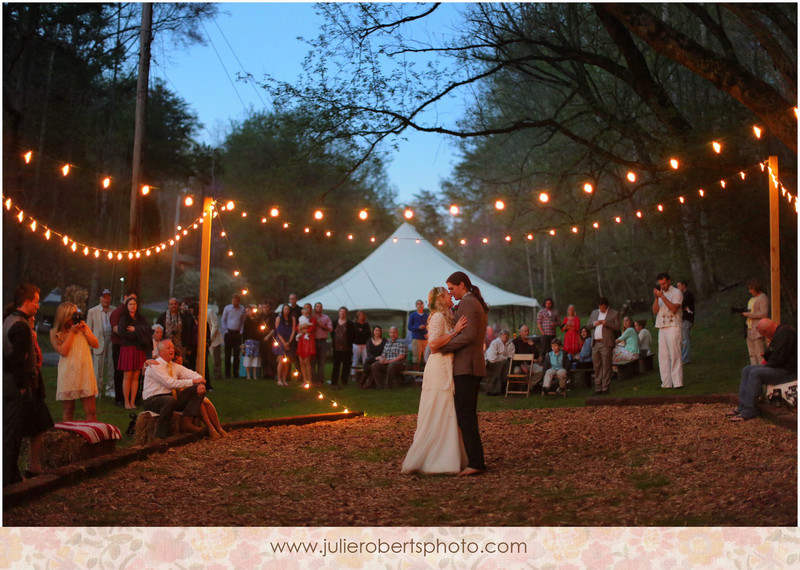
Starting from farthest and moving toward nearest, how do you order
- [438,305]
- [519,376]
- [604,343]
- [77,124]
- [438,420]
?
[77,124], [519,376], [604,343], [438,305], [438,420]

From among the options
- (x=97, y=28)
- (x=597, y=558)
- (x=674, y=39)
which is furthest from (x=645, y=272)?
(x=597, y=558)

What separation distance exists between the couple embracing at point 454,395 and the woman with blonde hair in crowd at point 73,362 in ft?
10.4

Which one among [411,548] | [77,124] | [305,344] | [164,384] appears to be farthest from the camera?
[77,124]

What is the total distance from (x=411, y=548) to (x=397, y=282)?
530 inches

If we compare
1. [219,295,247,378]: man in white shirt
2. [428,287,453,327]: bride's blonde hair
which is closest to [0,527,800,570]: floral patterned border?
[428,287,453,327]: bride's blonde hair

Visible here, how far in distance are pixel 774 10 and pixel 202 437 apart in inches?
306

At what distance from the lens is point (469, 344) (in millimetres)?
6301

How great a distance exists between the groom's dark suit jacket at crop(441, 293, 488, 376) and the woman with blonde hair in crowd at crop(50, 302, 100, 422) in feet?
11.0

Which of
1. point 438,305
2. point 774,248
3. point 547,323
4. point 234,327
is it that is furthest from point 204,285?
point 547,323

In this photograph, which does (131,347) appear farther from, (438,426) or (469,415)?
(469,415)

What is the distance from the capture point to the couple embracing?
6.28m

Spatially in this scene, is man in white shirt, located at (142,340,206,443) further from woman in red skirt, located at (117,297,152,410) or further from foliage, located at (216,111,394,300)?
foliage, located at (216,111,394,300)

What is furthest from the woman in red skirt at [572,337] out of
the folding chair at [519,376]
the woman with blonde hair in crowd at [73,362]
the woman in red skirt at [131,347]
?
the woman with blonde hair in crowd at [73,362]

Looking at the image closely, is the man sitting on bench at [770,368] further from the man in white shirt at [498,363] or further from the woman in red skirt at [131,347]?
the woman in red skirt at [131,347]
